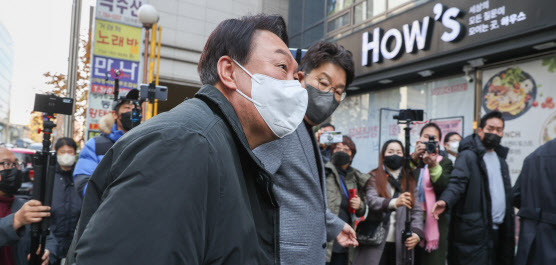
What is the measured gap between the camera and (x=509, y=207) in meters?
4.64

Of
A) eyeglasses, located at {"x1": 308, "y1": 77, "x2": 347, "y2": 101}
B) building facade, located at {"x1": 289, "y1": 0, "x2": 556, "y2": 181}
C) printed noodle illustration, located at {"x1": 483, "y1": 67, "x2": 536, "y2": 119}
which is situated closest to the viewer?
eyeglasses, located at {"x1": 308, "y1": 77, "x2": 347, "y2": 101}

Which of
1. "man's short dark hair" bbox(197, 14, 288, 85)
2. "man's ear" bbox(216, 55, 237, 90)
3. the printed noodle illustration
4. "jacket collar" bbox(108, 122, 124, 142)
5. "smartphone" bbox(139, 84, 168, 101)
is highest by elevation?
the printed noodle illustration

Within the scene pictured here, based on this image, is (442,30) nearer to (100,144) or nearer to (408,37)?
(408,37)

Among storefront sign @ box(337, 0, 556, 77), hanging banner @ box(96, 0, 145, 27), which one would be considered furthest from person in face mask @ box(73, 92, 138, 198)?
storefront sign @ box(337, 0, 556, 77)

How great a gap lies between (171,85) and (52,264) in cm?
1141

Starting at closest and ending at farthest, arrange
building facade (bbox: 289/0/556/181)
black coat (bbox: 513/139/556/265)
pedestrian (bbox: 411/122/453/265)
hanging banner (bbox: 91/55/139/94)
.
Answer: black coat (bbox: 513/139/556/265), pedestrian (bbox: 411/122/453/265), building facade (bbox: 289/0/556/181), hanging banner (bbox: 91/55/139/94)

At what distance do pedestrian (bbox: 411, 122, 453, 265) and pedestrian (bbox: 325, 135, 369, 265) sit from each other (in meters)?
0.72

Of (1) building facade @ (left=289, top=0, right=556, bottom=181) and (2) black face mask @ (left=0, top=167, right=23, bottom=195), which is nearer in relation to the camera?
(2) black face mask @ (left=0, top=167, right=23, bottom=195)

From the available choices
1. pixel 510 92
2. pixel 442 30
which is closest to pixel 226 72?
pixel 510 92

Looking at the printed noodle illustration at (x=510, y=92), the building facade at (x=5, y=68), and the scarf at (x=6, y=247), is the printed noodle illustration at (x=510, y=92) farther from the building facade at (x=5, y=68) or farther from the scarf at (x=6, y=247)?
the building facade at (x=5, y=68)

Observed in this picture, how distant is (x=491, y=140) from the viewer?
476cm

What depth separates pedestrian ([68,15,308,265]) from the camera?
0.72 metres

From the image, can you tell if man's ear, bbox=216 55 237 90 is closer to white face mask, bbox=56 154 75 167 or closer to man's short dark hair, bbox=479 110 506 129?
white face mask, bbox=56 154 75 167

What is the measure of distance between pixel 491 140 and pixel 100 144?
4.44 m
